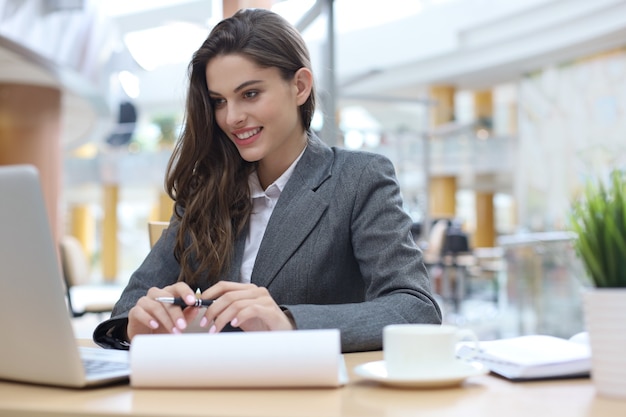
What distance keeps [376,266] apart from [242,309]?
0.43 metres

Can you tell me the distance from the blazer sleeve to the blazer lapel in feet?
0.14

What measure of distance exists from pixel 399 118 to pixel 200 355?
66.1 feet

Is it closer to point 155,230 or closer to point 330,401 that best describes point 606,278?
point 330,401

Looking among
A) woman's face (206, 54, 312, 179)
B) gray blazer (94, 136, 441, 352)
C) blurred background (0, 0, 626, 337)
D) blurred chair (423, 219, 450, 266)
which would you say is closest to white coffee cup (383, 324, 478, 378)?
gray blazer (94, 136, 441, 352)

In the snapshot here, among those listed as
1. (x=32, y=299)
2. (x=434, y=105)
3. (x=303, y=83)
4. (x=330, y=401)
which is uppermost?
(x=434, y=105)

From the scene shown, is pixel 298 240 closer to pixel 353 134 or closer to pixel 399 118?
pixel 353 134

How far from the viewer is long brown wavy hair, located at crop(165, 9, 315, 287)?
159 cm

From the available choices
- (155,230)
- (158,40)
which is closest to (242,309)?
(155,230)

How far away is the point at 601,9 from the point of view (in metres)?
10.3

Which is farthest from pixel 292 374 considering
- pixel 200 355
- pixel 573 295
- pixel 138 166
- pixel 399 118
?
pixel 399 118

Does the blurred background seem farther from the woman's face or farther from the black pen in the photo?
the black pen

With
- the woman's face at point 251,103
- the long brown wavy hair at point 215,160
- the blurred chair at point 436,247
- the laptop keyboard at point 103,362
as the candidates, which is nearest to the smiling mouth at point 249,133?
the woman's face at point 251,103

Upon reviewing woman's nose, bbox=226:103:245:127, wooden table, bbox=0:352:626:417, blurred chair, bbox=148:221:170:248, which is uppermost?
woman's nose, bbox=226:103:245:127

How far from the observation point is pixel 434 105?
1172 cm
